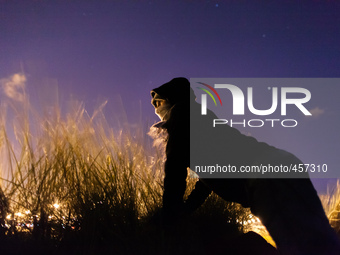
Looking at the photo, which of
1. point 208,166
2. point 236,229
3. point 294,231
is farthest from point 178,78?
point 236,229

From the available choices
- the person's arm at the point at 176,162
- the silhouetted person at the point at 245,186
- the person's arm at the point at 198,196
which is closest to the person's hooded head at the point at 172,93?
the silhouetted person at the point at 245,186

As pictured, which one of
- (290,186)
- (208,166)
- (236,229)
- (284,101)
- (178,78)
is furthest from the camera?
(284,101)

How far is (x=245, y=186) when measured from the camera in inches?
71.7

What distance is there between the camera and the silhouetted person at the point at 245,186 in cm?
157

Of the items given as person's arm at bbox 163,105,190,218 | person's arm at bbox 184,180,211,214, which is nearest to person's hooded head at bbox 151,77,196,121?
person's arm at bbox 163,105,190,218

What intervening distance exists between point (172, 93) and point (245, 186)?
76cm

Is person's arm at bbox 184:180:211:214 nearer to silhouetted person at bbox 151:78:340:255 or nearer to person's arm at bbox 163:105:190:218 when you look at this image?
silhouetted person at bbox 151:78:340:255

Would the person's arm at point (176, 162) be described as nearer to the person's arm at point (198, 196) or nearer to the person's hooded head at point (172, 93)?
the person's hooded head at point (172, 93)

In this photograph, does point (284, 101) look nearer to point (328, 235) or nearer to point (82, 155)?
point (328, 235)

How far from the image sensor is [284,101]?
9.29 ft

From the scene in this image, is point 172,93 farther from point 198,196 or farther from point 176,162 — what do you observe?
point 198,196

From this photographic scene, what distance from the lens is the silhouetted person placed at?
1.57 metres

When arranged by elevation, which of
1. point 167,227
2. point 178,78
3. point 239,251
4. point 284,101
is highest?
point 284,101

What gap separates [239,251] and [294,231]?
508 millimetres
